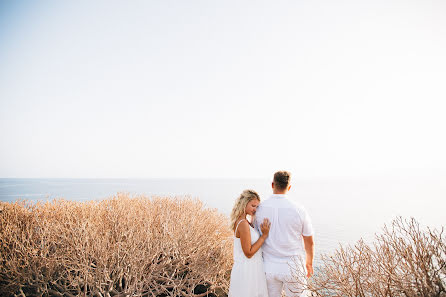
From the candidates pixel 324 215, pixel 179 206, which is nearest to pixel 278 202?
pixel 179 206

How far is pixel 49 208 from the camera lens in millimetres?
7559

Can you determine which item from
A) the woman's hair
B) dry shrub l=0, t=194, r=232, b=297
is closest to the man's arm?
the woman's hair

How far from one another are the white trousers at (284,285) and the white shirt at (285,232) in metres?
0.06

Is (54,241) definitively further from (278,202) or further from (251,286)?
(278,202)

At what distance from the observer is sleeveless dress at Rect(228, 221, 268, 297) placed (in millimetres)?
3494

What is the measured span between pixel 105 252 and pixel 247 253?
354 cm

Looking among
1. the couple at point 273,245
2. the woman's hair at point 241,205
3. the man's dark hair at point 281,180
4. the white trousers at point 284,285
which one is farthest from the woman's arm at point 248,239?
the man's dark hair at point 281,180

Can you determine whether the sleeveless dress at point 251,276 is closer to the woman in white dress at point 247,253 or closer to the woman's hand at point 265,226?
the woman in white dress at point 247,253

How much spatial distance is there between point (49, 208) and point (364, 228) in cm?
3541

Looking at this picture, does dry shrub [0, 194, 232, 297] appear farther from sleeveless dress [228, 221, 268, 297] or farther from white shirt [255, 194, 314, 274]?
white shirt [255, 194, 314, 274]

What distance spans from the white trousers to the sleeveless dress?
109 millimetres

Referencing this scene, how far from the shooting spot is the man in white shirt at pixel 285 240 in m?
3.28

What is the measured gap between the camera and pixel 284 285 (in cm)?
332

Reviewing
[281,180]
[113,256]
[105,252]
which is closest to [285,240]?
[281,180]
